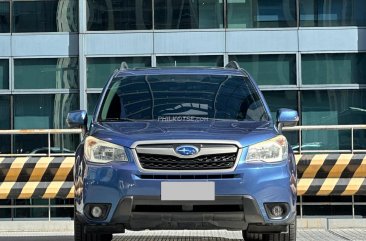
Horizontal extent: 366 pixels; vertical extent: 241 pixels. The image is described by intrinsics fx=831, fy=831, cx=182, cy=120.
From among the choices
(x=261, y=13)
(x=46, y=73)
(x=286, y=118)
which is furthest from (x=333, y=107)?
(x=286, y=118)

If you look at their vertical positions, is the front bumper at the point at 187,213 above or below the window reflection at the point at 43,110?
below

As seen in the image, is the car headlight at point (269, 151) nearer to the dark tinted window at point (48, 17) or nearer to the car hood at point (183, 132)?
the car hood at point (183, 132)

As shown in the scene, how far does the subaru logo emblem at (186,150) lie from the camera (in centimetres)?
634

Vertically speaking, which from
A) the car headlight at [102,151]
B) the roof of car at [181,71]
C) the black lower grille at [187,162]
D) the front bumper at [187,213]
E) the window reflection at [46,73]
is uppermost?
the window reflection at [46,73]

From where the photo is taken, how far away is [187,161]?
20.8 ft

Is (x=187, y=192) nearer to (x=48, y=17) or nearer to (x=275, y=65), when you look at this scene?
(x=275, y=65)

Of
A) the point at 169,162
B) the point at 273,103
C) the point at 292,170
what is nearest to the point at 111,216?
the point at 169,162

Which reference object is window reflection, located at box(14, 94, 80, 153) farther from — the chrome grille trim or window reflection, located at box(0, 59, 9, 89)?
the chrome grille trim

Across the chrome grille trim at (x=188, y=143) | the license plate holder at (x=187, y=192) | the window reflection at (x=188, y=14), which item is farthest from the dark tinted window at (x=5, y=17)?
the license plate holder at (x=187, y=192)

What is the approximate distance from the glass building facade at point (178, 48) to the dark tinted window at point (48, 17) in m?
0.03

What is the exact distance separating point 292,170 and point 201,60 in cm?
1416

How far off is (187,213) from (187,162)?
0.39 m

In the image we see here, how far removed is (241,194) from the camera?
20.5 feet

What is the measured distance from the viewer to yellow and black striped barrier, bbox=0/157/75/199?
11961 millimetres
